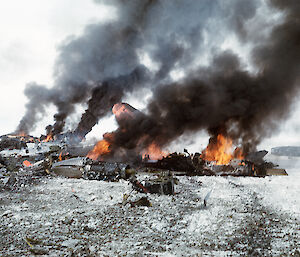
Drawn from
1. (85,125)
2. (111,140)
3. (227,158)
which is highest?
(85,125)

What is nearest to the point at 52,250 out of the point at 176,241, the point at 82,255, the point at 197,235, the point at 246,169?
the point at 82,255

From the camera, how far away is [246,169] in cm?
1245

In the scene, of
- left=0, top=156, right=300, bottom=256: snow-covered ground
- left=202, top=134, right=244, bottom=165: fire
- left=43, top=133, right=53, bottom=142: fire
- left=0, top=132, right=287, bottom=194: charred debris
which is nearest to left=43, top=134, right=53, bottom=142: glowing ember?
left=43, top=133, right=53, bottom=142: fire

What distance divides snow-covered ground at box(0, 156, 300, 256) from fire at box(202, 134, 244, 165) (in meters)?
7.46

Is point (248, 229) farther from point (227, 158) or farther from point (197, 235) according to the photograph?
point (227, 158)

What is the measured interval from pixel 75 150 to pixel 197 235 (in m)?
17.7

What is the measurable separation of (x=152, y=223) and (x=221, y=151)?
1198 centimetres

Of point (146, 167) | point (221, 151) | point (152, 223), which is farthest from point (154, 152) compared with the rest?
point (152, 223)

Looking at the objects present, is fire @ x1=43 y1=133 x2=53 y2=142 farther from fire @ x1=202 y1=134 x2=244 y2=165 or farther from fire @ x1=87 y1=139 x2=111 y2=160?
fire @ x1=202 y1=134 x2=244 y2=165

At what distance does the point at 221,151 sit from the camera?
1614 centimetres

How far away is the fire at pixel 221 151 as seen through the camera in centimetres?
1581

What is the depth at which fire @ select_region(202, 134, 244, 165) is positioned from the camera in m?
15.8

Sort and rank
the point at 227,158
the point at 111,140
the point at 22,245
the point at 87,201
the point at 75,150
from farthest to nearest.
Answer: the point at 75,150
the point at 111,140
the point at 227,158
the point at 87,201
the point at 22,245

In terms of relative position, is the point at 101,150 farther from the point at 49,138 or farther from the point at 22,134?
the point at 22,134
